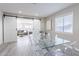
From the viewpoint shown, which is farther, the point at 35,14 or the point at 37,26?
the point at 37,26

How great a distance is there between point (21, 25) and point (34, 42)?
120 cm

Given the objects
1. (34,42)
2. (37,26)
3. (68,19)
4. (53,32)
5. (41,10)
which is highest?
(41,10)

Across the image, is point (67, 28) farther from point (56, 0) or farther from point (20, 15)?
point (56, 0)

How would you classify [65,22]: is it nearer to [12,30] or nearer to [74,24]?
[74,24]

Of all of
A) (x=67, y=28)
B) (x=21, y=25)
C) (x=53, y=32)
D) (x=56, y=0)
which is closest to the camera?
(x=56, y=0)

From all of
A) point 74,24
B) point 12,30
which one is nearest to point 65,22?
point 74,24

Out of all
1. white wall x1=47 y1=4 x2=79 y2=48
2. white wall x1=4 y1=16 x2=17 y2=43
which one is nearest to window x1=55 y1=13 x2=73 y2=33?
white wall x1=47 y1=4 x2=79 y2=48

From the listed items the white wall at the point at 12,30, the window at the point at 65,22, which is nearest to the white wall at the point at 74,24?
the window at the point at 65,22

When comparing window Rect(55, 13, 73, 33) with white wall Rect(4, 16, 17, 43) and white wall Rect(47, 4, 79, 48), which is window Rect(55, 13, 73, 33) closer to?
white wall Rect(47, 4, 79, 48)

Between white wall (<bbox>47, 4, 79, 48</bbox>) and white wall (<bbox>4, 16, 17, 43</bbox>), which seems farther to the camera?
white wall (<bbox>4, 16, 17, 43</bbox>)

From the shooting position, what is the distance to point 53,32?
3701 millimetres

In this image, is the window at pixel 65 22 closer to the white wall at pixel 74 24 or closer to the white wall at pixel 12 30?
the white wall at pixel 74 24

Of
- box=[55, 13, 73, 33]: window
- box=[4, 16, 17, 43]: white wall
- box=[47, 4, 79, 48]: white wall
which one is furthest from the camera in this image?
box=[4, 16, 17, 43]: white wall

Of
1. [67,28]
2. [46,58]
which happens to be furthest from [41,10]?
[46,58]
